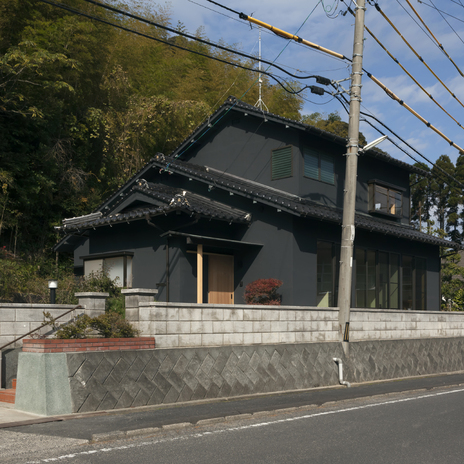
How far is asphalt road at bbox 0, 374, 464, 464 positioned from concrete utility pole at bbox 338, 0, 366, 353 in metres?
3.29

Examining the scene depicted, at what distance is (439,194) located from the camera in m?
54.6

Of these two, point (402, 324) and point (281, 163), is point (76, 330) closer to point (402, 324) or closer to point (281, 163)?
point (402, 324)

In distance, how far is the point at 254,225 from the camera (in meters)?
17.5


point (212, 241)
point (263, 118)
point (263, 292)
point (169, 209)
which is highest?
point (263, 118)

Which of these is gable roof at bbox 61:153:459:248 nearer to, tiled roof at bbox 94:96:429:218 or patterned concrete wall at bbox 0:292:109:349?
tiled roof at bbox 94:96:429:218

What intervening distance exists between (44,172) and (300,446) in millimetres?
20449

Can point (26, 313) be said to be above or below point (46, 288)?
below

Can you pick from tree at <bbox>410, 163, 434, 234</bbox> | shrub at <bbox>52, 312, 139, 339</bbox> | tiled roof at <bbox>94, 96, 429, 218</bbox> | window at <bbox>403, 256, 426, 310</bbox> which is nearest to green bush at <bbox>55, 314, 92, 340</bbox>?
A: shrub at <bbox>52, 312, 139, 339</bbox>

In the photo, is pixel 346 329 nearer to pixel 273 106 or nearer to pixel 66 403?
pixel 66 403

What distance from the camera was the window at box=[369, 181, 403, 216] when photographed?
843 inches

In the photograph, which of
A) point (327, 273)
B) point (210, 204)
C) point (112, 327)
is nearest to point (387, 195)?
point (327, 273)

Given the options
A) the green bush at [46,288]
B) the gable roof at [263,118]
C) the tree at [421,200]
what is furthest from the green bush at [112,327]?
the tree at [421,200]

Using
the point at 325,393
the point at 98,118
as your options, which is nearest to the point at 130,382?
the point at 325,393

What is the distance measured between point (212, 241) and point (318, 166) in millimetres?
5708
